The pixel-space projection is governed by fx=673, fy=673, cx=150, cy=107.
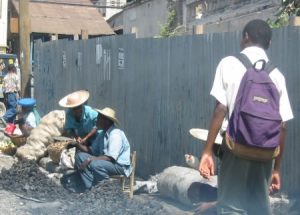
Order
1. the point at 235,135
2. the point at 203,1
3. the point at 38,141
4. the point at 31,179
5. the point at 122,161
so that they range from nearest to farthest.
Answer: the point at 235,135, the point at 122,161, the point at 31,179, the point at 38,141, the point at 203,1

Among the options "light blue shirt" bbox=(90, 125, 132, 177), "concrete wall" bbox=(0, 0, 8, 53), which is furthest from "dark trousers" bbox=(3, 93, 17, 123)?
"concrete wall" bbox=(0, 0, 8, 53)

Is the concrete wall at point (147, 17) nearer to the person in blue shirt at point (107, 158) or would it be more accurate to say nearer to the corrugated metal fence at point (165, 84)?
the corrugated metal fence at point (165, 84)

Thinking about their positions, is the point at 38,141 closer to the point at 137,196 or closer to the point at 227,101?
the point at 137,196

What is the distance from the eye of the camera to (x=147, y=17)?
81.8 feet

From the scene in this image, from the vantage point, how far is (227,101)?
13.8 feet

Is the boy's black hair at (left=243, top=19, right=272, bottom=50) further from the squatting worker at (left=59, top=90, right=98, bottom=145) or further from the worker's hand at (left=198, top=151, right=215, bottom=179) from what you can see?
the squatting worker at (left=59, top=90, right=98, bottom=145)

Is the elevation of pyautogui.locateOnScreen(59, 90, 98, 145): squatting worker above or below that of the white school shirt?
below

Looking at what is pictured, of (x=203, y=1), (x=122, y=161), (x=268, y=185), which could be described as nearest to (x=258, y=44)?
(x=268, y=185)

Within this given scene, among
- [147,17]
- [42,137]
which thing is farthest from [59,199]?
[147,17]

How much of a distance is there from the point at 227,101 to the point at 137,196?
430cm

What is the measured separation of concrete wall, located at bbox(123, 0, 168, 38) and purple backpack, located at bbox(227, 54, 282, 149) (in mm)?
18336

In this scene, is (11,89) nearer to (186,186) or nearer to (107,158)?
(107,158)

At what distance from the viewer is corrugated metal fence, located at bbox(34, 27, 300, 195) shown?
6777 millimetres

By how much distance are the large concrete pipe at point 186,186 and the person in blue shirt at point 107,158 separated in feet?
1.57
